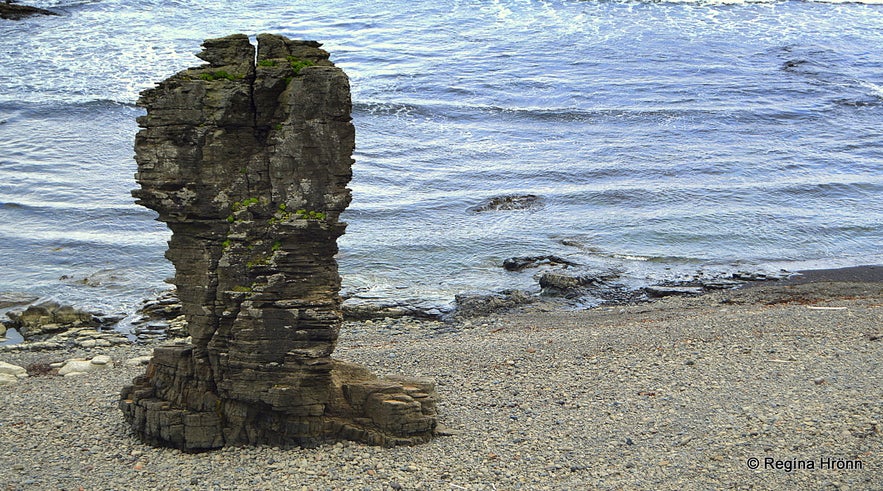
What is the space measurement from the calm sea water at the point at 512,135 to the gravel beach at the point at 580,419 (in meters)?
8.29

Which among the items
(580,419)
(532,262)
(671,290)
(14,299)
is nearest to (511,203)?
(532,262)

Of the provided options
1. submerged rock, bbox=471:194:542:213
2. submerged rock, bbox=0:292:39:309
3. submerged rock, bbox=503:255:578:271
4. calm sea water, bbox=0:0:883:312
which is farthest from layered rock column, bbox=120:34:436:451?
submerged rock, bbox=471:194:542:213

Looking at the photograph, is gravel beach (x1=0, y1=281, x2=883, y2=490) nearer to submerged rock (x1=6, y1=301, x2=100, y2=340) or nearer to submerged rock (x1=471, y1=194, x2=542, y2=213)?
submerged rock (x1=6, y1=301, x2=100, y2=340)

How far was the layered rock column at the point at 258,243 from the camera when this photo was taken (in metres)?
16.7

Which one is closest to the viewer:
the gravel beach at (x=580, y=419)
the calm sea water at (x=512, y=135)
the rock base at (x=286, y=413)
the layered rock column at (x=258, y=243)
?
the gravel beach at (x=580, y=419)

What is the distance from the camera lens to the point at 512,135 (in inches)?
2080

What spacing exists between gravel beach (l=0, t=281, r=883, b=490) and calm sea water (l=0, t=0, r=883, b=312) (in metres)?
8.29

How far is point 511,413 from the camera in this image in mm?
18812

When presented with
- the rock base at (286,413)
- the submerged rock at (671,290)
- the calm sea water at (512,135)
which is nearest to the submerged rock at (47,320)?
the calm sea water at (512,135)

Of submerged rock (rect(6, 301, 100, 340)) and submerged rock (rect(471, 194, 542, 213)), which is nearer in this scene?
submerged rock (rect(6, 301, 100, 340))

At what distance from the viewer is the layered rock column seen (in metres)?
16.7

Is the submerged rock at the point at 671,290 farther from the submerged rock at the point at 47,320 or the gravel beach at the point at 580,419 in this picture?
the submerged rock at the point at 47,320

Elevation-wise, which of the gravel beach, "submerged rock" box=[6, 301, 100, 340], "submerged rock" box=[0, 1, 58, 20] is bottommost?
"submerged rock" box=[6, 301, 100, 340]

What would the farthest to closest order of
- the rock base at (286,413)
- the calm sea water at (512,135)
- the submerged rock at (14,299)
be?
the calm sea water at (512,135)
the submerged rock at (14,299)
the rock base at (286,413)
